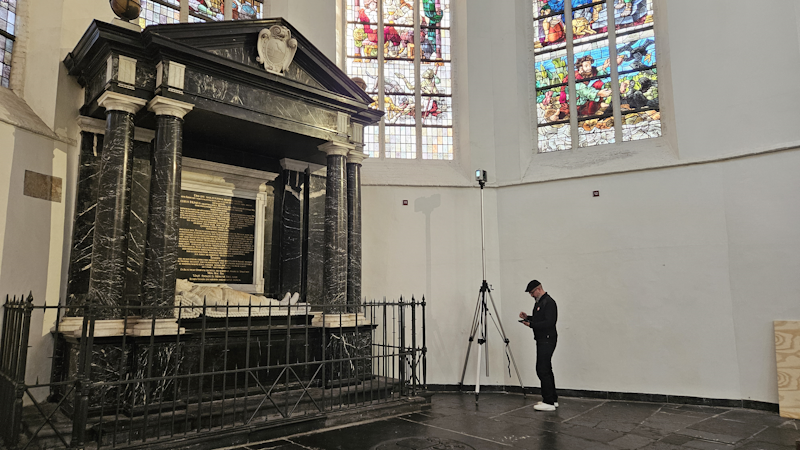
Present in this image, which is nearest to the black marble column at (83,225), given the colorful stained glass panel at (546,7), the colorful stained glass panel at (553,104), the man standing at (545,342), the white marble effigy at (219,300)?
the white marble effigy at (219,300)

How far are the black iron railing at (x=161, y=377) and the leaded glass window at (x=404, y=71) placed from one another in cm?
425

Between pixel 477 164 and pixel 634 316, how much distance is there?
3.71 meters

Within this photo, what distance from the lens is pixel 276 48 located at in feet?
22.4

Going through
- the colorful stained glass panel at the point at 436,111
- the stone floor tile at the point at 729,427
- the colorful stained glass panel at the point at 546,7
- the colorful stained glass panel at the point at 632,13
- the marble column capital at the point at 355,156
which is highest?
the colorful stained glass panel at the point at 546,7

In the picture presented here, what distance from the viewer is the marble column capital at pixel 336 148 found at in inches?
291

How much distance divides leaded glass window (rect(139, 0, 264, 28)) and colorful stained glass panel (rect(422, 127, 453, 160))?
3705 mm

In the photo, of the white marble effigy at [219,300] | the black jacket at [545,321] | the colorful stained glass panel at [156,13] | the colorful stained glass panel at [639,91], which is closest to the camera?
the white marble effigy at [219,300]

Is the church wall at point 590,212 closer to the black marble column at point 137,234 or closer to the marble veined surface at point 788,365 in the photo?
the marble veined surface at point 788,365

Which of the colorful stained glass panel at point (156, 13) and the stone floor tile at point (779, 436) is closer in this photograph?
the stone floor tile at point (779, 436)

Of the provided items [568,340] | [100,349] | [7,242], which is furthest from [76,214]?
[568,340]

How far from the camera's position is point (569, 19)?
31.8ft

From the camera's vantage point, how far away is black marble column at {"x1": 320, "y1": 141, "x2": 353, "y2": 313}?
7.14 metres

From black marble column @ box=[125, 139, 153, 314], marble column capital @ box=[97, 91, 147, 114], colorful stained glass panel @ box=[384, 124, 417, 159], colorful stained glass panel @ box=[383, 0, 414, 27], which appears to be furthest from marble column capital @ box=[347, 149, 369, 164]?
colorful stained glass panel @ box=[383, 0, 414, 27]

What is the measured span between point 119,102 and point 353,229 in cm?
345
